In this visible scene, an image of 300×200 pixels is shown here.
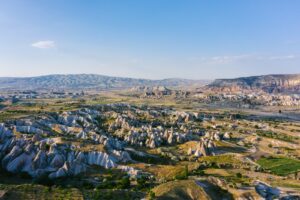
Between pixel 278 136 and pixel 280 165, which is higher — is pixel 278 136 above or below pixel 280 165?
above

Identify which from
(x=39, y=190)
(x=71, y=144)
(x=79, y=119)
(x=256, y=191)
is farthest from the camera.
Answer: (x=79, y=119)

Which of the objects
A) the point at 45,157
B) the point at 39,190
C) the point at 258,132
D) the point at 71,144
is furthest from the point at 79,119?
the point at 39,190

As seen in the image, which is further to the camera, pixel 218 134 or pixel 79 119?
pixel 79 119

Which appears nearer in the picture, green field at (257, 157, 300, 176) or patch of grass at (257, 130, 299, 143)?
green field at (257, 157, 300, 176)

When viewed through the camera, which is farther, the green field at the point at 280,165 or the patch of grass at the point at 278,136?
the patch of grass at the point at 278,136

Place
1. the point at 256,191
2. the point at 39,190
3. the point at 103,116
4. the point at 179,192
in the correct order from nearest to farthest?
the point at 39,190
the point at 179,192
the point at 256,191
the point at 103,116

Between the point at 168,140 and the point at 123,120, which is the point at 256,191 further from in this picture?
the point at 123,120

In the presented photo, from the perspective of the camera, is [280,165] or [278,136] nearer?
[280,165]

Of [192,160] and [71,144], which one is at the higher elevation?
[71,144]
